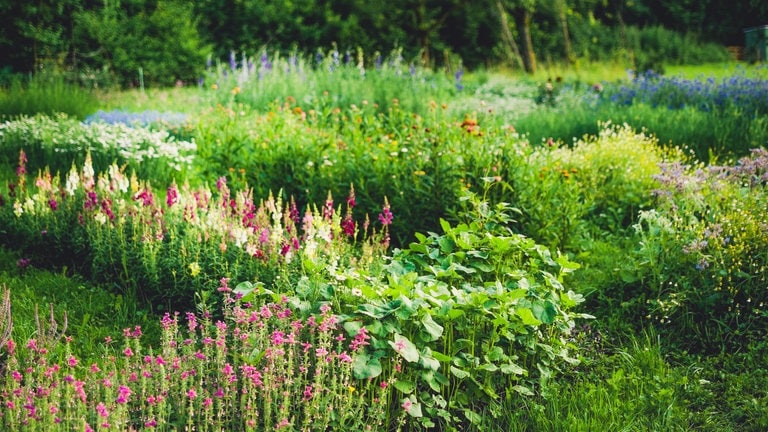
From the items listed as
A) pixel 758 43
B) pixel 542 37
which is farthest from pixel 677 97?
pixel 542 37

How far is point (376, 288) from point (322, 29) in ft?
52.9

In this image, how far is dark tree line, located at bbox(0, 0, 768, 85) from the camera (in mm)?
15172

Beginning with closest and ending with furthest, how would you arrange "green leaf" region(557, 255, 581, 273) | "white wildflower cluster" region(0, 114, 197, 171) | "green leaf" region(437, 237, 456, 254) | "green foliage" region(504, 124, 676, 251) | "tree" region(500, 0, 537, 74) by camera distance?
1. "green leaf" region(557, 255, 581, 273)
2. "green leaf" region(437, 237, 456, 254)
3. "green foliage" region(504, 124, 676, 251)
4. "white wildflower cluster" region(0, 114, 197, 171)
5. "tree" region(500, 0, 537, 74)

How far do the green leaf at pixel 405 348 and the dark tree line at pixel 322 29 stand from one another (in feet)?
41.0

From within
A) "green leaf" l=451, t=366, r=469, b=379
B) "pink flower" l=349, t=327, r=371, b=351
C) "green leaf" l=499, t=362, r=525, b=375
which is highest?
"pink flower" l=349, t=327, r=371, b=351

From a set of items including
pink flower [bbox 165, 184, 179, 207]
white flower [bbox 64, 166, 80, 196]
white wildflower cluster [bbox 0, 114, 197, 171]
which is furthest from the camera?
white wildflower cluster [bbox 0, 114, 197, 171]

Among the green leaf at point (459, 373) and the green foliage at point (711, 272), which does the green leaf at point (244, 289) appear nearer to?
the green leaf at point (459, 373)

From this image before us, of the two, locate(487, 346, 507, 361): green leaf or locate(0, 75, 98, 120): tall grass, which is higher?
locate(0, 75, 98, 120): tall grass

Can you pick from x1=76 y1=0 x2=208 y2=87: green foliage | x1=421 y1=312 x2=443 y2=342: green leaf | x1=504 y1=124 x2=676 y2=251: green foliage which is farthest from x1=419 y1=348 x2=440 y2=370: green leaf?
x1=76 y1=0 x2=208 y2=87: green foliage

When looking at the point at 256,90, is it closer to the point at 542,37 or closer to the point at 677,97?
the point at 677,97

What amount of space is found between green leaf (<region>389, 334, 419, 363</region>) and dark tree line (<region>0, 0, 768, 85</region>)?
492 inches

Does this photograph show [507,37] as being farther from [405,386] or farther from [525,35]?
[405,386]

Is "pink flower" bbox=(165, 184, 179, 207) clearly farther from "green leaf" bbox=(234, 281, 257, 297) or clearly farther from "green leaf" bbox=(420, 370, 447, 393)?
"green leaf" bbox=(420, 370, 447, 393)

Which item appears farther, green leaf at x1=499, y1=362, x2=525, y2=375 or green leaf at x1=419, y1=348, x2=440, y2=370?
green leaf at x1=499, y1=362, x2=525, y2=375
